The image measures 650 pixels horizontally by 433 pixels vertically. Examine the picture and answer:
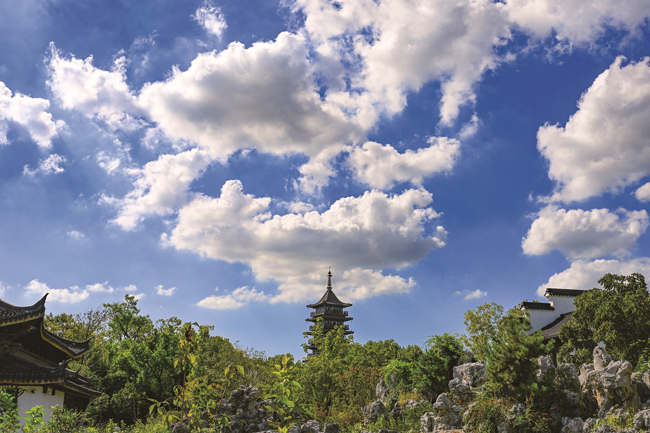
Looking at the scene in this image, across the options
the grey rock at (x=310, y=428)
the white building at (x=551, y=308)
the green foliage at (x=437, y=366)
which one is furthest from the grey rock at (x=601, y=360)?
the white building at (x=551, y=308)

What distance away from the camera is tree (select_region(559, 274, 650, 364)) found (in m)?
15.7

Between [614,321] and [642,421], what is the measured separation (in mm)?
5940

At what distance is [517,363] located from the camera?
13.0 meters

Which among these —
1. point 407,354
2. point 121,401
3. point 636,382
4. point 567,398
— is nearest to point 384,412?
point 407,354

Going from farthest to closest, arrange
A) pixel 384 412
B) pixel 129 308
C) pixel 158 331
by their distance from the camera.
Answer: pixel 129 308 → pixel 158 331 → pixel 384 412

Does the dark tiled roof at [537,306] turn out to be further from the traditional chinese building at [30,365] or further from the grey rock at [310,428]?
the traditional chinese building at [30,365]

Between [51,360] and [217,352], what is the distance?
13.6 metres

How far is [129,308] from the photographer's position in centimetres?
3073

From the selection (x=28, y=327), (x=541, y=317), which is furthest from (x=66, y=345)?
(x=541, y=317)

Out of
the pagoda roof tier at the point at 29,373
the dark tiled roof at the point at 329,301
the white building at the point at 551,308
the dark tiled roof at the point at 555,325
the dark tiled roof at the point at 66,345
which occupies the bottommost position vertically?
the pagoda roof tier at the point at 29,373

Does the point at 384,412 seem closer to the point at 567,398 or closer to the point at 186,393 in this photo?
the point at 567,398

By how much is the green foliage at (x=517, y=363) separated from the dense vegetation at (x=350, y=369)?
0.10 ft

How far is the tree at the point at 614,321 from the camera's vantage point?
1570 centimetres

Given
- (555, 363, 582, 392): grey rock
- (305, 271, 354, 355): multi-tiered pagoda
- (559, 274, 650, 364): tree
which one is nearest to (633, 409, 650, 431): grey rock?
(555, 363, 582, 392): grey rock
